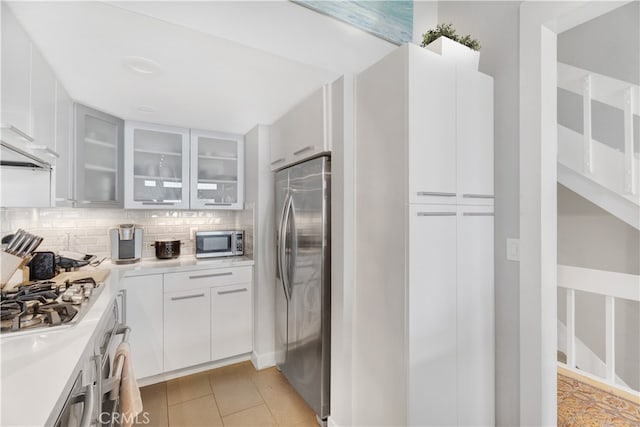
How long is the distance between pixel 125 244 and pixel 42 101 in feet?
4.34

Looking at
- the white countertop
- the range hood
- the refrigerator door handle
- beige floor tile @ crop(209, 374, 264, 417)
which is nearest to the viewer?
the white countertop

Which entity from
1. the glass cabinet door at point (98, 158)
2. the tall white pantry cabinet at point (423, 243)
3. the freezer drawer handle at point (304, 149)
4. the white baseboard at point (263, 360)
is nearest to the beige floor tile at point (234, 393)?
the white baseboard at point (263, 360)

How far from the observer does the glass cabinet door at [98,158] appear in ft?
7.26

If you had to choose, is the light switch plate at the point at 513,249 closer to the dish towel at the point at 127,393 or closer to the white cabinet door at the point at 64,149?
the dish towel at the point at 127,393

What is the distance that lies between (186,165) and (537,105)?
2.72 metres

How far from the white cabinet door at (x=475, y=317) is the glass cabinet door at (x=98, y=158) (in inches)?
103

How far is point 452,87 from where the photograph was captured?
154 centimetres

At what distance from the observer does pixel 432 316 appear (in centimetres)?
147

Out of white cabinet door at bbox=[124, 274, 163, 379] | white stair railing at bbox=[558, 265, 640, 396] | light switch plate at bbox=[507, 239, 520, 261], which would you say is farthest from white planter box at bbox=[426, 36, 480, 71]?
white cabinet door at bbox=[124, 274, 163, 379]

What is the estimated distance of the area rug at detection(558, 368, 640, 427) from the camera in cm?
182

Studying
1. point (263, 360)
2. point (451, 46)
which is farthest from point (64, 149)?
point (451, 46)

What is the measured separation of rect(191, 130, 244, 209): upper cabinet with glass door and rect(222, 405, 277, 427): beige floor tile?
1.77 metres

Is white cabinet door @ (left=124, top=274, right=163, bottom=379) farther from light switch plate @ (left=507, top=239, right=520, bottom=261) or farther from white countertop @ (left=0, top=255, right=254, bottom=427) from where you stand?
light switch plate @ (left=507, top=239, right=520, bottom=261)

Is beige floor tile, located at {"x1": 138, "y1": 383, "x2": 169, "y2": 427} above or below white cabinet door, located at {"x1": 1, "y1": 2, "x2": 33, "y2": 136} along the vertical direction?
below
